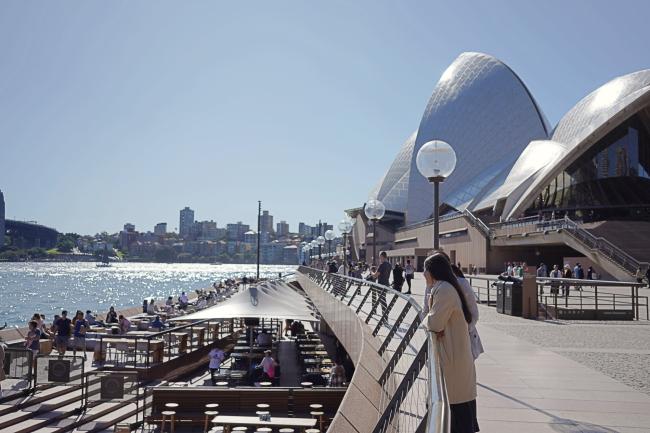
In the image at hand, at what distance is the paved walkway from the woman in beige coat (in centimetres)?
101

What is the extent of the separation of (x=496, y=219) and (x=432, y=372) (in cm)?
4331

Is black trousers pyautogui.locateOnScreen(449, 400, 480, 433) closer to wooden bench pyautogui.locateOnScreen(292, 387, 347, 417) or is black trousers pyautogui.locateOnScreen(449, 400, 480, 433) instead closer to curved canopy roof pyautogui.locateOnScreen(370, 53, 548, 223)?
wooden bench pyautogui.locateOnScreen(292, 387, 347, 417)

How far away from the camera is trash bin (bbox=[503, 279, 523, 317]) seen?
554 inches

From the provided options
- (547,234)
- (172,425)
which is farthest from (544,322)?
(547,234)

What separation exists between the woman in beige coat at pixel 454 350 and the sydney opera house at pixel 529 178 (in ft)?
56.6

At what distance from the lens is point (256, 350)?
1484 cm

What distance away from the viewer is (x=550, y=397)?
227 inches

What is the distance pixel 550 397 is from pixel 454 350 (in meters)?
2.72

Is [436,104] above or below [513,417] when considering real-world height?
above

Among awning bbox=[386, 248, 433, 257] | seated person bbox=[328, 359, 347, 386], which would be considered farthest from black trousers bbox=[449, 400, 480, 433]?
awning bbox=[386, 248, 433, 257]

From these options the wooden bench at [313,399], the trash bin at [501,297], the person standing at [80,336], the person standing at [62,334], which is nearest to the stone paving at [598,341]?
the trash bin at [501,297]

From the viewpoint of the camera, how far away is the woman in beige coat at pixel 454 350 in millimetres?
3590

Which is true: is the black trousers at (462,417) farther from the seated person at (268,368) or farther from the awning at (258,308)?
the seated person at (268,368)

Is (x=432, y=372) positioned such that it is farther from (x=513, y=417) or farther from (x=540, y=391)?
(x=540, y=391)
